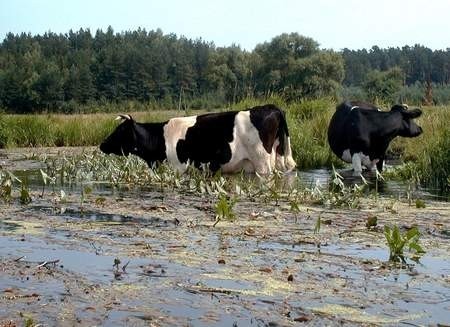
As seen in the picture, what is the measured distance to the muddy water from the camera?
148 inches

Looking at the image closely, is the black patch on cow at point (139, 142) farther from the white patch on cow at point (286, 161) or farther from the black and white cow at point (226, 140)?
the white patch on cow at point (286, 161)

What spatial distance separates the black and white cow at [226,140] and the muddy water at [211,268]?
138 inches

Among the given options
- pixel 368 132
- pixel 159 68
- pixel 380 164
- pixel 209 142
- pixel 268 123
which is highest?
pixel 159 68

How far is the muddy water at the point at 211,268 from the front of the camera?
3760 millimetres

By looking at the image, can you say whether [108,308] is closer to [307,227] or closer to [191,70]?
[307,227]

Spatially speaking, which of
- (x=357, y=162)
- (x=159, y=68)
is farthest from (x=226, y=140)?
(x=159, y=68)

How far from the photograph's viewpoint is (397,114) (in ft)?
43.0

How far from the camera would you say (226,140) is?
439 inches

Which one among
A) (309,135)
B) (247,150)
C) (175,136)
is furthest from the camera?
(309,135)

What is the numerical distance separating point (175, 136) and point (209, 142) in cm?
58

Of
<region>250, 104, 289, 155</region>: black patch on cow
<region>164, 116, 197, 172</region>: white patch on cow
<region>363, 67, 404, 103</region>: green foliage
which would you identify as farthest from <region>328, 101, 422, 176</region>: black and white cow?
<region>363, 67, 404, 103</region>: green foliage

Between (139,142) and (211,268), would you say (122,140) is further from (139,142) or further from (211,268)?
(211,268)

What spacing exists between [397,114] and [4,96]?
8646 cm

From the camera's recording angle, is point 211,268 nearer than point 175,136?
Yes
